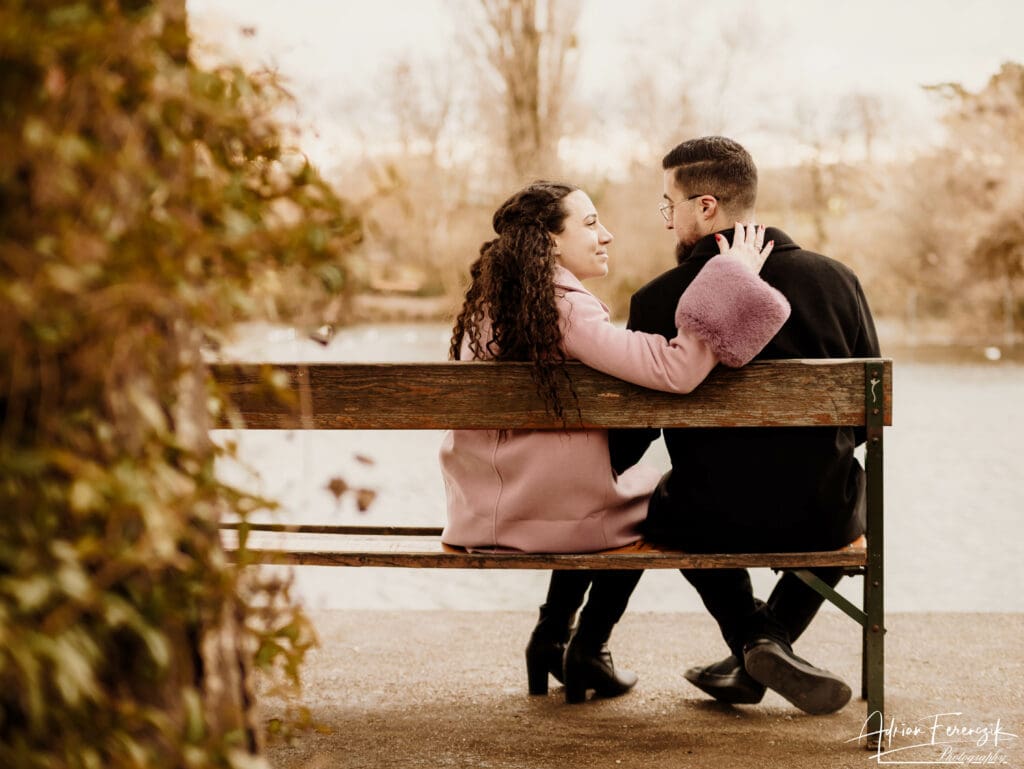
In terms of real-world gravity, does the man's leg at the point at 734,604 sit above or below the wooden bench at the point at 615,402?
below

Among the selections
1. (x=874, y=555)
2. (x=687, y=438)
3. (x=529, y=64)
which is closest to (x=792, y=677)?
(x=874, y=555)

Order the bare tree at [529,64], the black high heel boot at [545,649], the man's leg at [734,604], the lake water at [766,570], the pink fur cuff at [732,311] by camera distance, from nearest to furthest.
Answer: the pink fur cuff at [732,311], the man's leg at [734,604], the black high heel boot at [545,649], the lake water at [766,570], the bare tree at [529,64]

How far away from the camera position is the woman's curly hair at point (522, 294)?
9.51ft

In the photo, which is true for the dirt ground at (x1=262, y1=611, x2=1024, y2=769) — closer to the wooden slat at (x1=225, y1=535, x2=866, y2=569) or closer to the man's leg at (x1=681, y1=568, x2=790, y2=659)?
the man's leg at (x1=681, y1=568, x2=790, y2=659)

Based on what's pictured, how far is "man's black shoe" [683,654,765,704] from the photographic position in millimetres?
3252

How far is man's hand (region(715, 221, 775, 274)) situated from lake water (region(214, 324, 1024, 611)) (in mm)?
960

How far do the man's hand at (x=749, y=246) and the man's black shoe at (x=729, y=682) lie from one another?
106 cm

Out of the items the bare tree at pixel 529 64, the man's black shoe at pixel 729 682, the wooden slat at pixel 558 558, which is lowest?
the man's black shoe at pixel 729 682

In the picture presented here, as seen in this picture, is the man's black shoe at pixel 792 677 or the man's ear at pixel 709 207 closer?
the man's black shoe at pixel 792 677

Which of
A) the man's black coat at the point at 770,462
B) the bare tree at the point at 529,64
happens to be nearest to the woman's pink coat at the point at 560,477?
the man's black coat at the point at 770,462

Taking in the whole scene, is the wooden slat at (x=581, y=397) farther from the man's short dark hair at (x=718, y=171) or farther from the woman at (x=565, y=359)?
the man's short dark hair at (x=718, y=171)

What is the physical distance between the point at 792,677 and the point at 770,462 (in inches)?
21.0

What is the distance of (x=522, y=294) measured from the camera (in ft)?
9.86

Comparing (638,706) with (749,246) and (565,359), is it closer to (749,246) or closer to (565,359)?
(565,359)
